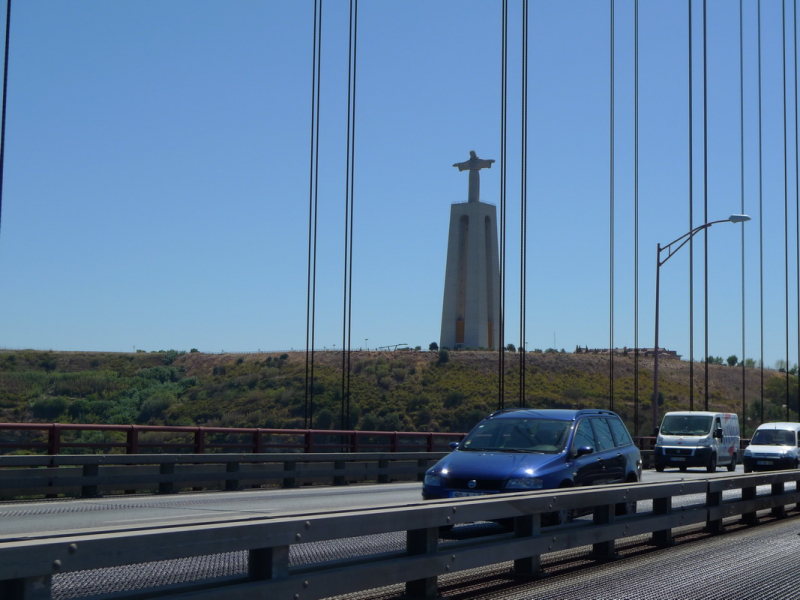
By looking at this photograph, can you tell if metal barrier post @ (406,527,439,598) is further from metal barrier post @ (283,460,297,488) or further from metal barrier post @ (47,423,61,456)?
metal barrier post @ (283,460,297,488)

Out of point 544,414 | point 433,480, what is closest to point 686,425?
point 544,414

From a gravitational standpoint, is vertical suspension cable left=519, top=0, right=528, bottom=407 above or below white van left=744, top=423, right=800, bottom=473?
above

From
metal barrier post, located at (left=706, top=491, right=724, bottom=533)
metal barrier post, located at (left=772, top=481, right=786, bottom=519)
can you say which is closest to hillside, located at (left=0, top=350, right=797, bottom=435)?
metal barrier post, located at (left=772, top=481, right=786, bottom=519)

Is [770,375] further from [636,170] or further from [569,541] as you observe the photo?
[569,541]

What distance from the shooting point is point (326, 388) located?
69250 millimetres

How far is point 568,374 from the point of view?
317 ft

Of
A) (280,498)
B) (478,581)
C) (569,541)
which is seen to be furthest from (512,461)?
(280,498)

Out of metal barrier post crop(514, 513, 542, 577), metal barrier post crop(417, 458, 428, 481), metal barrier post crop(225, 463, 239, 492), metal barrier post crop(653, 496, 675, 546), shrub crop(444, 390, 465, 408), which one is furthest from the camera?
shrub crop(444, 390, 465, 408)

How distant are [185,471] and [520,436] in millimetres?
7823

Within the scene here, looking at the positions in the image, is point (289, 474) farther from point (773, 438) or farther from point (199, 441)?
point (773, 438)

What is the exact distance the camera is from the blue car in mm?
11586

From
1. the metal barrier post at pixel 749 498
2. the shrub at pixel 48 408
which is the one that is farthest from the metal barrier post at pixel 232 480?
the shrub at pixel 48 408

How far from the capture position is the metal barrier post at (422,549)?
6.98 m

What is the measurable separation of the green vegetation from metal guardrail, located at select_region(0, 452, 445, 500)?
106 feet
